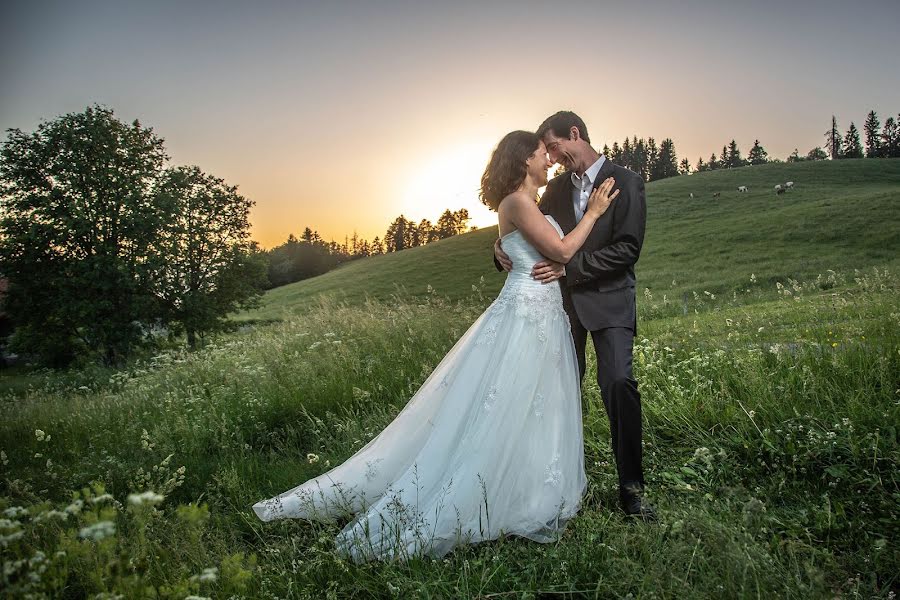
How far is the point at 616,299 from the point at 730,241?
36.6 metres

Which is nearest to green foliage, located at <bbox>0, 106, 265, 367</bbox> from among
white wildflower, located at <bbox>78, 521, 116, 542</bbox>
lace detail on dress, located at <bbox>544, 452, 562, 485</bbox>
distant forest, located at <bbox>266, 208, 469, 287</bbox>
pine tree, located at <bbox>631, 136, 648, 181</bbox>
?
lace detail on dress, located at <bbox>544, 452, 562, 485</bbox>

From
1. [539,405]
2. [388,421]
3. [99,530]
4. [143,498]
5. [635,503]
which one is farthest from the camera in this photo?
[388,421]

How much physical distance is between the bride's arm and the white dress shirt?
230 millimetres

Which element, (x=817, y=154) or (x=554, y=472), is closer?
(x=554, y=472)

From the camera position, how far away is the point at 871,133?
10388 cm

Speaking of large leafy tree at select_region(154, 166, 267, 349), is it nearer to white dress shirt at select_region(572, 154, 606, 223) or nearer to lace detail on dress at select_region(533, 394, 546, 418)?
white dress shirt at select_region(572, 154, 606, 223)

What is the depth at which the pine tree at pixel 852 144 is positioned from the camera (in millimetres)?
104162

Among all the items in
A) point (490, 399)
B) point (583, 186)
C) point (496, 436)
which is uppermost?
point (583, 186)

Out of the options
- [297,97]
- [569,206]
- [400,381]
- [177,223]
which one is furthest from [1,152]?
[569,206]

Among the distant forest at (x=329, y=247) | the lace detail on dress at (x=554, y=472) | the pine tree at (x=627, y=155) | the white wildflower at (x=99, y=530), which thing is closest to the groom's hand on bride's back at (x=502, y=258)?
the lace detail on dress at (x=554, y=472)

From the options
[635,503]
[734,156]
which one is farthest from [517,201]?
[734,156]

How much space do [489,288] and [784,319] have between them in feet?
92.3

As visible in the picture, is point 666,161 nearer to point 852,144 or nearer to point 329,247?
point 852,144

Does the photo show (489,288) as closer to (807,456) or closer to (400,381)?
(400,381)
